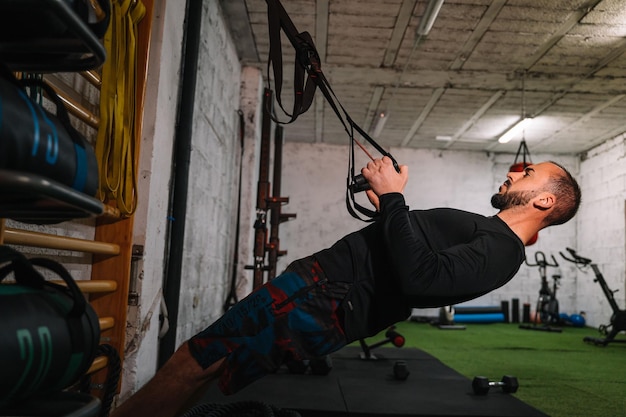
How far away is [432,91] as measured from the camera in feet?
22.2

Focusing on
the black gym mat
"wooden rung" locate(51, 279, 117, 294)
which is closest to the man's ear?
the black gym mat

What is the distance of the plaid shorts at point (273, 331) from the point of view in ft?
5.24

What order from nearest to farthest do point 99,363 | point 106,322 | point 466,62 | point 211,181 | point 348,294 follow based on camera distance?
1. point 348,294
2. point 99,363
3. point 106,322
4. point 211,181
5. point 466,62

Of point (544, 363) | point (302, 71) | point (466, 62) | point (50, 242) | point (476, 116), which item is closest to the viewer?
point (50, 242)

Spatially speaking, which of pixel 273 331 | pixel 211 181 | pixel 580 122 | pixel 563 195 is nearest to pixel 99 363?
pixel 273 331

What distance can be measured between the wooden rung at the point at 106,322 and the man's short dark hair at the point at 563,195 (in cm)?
184

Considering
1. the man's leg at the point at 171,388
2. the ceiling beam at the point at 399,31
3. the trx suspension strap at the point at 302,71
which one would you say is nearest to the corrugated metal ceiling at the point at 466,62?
the ceiling beam at the point at 399,31

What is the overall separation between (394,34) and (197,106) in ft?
8.48

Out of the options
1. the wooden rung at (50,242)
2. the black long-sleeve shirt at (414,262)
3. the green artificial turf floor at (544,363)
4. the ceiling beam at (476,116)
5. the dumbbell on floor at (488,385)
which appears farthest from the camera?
the ceiling beam at (476,116)

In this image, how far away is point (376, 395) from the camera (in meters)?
2.68

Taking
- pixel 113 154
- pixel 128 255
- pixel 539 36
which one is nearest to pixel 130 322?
pixel 128 255

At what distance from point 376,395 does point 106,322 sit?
60.0 inches

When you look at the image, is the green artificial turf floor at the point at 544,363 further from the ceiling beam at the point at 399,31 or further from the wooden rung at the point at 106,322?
the ceiling beam at the point at 399,31

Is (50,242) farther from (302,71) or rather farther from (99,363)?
(302,71)
